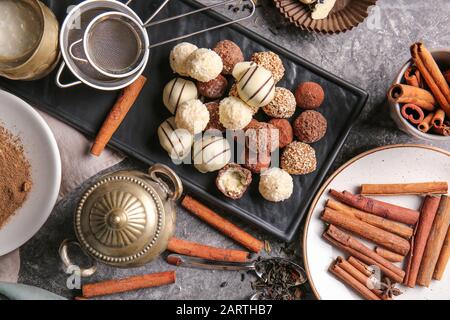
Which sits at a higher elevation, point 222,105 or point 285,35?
point 285,35

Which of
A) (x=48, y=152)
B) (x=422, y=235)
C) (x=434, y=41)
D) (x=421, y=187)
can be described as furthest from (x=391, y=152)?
(x=48, y=152)

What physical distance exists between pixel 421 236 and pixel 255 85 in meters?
0.60

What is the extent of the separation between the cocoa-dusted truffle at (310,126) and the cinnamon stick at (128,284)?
1.68 ft

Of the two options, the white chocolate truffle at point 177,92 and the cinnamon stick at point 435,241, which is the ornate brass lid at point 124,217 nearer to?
the white chocolate truffle at point 177,92

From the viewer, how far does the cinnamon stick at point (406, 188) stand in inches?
57.8

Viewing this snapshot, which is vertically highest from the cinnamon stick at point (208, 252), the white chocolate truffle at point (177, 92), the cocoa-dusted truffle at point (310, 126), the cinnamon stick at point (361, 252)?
the cocoa-dusted truffle at point (310, 126)

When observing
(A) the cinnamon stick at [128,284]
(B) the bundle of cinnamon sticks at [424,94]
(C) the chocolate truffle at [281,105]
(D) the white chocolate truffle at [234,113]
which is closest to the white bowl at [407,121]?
(B) the bundle of cinnamon sticks at [424,94]

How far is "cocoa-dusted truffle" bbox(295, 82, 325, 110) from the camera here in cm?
145

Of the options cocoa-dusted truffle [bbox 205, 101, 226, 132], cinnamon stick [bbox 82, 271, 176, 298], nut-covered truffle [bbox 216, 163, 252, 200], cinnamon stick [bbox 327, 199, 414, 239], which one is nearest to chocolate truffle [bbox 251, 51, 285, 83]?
cocoa-dusted truffle [bbox 205, 101, 226, 132]

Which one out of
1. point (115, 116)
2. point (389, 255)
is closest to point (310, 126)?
point (389, 255)

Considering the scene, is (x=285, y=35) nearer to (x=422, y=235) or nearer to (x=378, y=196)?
(x=378, y=196)

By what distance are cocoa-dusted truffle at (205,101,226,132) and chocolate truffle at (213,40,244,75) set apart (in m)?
0.10
